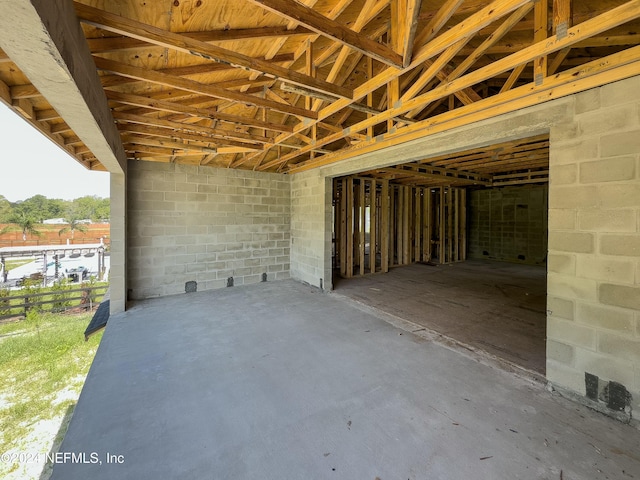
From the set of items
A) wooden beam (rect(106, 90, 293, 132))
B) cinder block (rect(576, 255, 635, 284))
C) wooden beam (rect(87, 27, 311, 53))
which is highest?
wooden beam (rect(87, 27, 311, 53))

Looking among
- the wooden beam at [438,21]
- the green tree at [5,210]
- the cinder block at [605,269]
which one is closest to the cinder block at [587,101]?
the cinder block at [605,269]

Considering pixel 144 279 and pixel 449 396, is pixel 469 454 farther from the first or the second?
pixel 144 279

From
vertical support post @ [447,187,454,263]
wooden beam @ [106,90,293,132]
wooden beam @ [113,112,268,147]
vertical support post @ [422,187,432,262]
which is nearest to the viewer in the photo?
wooden beam @ [106,90,293,132]

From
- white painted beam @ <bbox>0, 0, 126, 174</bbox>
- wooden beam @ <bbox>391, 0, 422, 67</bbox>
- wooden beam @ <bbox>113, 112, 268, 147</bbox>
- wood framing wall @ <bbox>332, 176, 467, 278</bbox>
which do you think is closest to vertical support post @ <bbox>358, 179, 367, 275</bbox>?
wood framing wall @ <bbox>332, 176, 467, 278</bbox>

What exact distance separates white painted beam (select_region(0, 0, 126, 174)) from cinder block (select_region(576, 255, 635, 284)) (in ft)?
11.1

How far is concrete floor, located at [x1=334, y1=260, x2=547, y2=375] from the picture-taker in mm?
3066

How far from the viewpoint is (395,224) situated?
8359 mm

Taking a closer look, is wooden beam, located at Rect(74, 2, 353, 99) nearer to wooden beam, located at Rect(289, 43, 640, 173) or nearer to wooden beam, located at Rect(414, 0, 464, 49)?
wooden beam, located at Rect(414, 0, 464, 49)

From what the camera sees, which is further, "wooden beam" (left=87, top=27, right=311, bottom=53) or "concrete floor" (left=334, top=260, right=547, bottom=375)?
"concrete floor" (left=334, top=260, right=547, bottom=375)

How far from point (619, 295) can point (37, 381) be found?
30.4ft

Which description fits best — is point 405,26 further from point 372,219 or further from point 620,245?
point 372,219

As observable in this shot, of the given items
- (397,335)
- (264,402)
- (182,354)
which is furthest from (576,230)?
(182,354)

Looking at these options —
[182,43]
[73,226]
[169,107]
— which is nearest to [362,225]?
[169,107]

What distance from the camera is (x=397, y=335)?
3.29 m
